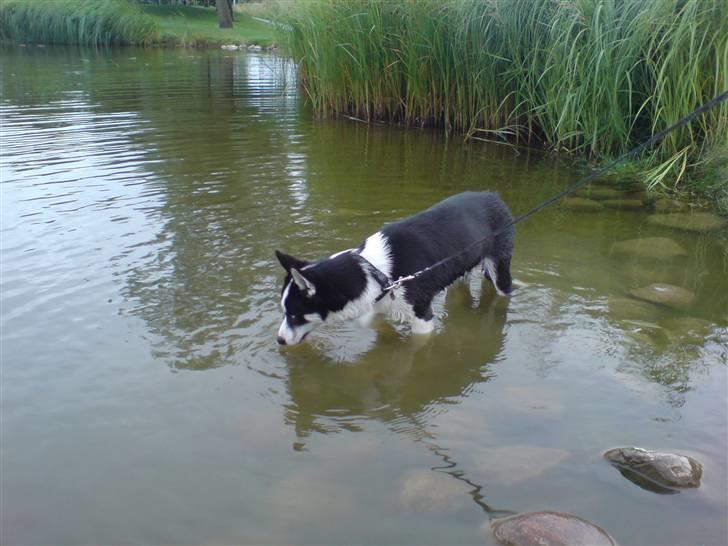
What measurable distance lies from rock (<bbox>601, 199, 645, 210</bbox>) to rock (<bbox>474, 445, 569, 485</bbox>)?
516 cm

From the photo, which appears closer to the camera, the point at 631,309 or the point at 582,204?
the point at 631,309

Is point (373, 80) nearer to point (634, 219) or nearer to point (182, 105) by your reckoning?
point (182, 105)

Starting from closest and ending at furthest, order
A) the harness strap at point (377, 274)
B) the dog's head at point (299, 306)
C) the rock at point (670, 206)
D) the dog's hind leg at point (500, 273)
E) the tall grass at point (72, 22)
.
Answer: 1. the dog's head at point (299, 306)
2. the harness strap at point (377, 274)
3. the dog's hind leg at point (500, 273)
4. the rock at point (670, 206)
5. the tall grass at point (72, 22)

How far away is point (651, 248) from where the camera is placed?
666 centimetres

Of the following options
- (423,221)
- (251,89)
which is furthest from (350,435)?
(251,89)

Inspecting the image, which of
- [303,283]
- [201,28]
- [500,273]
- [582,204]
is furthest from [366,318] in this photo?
[201,28]

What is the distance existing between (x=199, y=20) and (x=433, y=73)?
3450 cm

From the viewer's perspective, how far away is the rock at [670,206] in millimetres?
7770

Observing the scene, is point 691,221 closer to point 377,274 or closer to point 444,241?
point 444,241

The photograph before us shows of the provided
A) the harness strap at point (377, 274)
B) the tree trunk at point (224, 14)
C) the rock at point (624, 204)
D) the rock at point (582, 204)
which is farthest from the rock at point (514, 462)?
the tree trunk at point (224, 14)

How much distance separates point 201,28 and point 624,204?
111 ft

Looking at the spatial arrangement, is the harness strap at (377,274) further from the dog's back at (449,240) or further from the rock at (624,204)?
the rock at (624,204)

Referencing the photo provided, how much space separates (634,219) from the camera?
755 cm

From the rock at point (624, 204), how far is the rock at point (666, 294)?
2.43m
